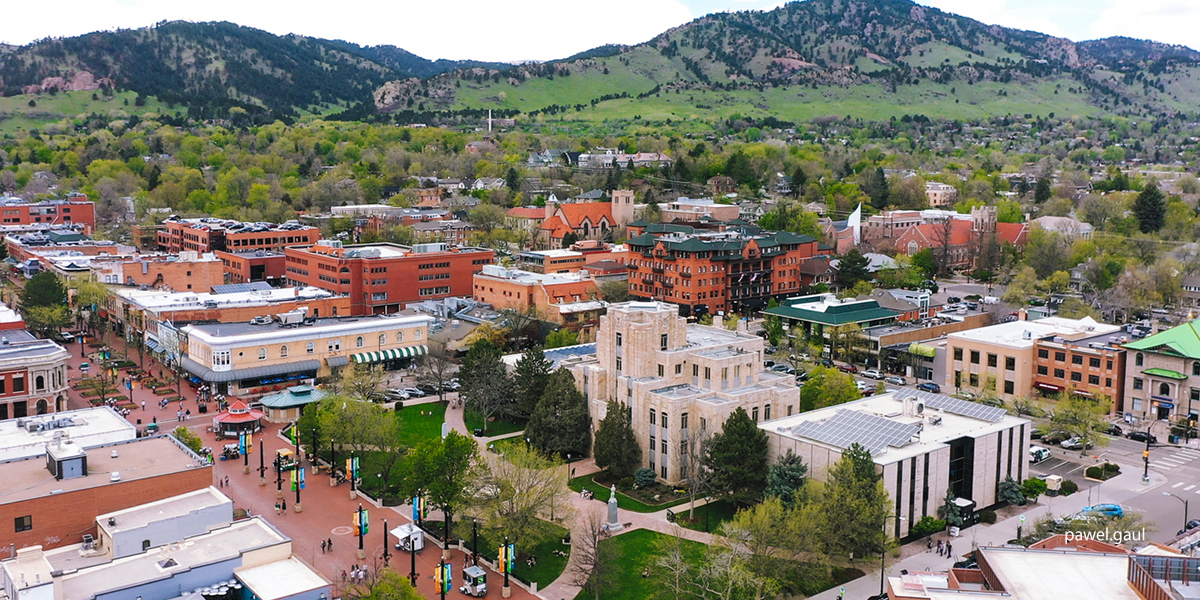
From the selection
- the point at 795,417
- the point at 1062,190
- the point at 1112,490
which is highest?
the point at 1062,190

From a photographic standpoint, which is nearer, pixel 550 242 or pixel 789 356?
pixel 789 356

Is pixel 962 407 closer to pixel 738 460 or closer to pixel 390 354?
pixel 738 460

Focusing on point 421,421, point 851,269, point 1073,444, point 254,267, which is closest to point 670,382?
point 421,421

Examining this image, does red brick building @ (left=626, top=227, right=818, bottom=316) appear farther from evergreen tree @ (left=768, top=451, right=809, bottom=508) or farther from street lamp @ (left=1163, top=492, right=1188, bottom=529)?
evergreen tree @ (left=768, top=451, right=809, bottom=508)

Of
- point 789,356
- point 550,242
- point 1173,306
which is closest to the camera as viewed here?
point 789,356

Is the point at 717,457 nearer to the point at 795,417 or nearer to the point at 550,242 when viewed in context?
the point at 795,417

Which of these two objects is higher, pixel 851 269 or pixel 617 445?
pixel 851 269

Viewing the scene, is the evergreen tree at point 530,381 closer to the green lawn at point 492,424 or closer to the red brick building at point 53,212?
the green lawn at point 492,424

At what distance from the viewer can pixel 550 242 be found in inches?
5295

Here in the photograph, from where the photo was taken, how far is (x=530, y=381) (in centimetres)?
6212

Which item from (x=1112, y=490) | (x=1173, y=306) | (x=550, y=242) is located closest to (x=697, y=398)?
(x=1112, y=490)

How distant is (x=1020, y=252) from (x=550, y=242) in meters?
58.1

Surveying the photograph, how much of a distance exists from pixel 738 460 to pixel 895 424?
25.8 feet

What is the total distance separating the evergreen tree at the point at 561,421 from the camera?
55.5m
